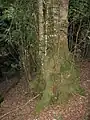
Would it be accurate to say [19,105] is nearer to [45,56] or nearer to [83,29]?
[45,56]

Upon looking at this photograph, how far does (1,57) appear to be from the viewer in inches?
347

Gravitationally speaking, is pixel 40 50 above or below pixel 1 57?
above

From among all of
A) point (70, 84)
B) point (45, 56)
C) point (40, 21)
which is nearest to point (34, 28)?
point (40, 21)

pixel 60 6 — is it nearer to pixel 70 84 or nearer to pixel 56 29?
pixel 56 29

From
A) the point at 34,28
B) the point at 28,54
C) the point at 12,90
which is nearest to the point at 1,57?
the point at 12,90

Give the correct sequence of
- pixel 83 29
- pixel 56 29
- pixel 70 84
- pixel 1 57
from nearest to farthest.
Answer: pixel 56 29 → pixel 70 84 → pixel 83 29 → pixel 1 57

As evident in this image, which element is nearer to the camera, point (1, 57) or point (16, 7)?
point (16, 7)

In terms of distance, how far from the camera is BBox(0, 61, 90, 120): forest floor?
530cm

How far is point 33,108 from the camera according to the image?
560 centimetres

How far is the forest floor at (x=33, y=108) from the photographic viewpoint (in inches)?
209

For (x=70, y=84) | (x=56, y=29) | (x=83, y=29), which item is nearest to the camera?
(x=56, y=29)

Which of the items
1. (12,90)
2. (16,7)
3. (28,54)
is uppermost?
(16,7)

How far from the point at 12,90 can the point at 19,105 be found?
4.23ft

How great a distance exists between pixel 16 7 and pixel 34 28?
56 centimetres
